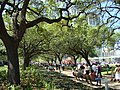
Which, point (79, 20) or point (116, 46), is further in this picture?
point (116, 46)

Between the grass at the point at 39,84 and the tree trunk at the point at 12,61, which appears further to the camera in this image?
the tree trunk at the point at 12,61

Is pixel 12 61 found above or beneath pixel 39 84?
above

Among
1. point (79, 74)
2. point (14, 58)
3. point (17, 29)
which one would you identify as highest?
point (17, 29)

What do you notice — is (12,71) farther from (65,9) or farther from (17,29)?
(65,9)

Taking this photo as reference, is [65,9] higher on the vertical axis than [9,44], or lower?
higher

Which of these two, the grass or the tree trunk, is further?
the tree trunk

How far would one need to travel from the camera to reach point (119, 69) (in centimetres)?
2275

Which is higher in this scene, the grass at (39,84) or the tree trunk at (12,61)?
the tree trunk at (12,61)

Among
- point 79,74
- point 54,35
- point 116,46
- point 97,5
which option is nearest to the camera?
point 97,5

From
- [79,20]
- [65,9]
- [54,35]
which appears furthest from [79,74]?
[65,9]

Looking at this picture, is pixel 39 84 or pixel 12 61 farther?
pixel 12 61

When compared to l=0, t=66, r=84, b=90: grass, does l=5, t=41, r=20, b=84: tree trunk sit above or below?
above

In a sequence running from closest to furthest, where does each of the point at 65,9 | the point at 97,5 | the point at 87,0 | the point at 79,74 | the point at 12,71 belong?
the point at 12,71, the point at 65,9, the point at 87,0, the point at 97,5, the point at 79,74

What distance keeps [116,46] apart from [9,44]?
140 ft
